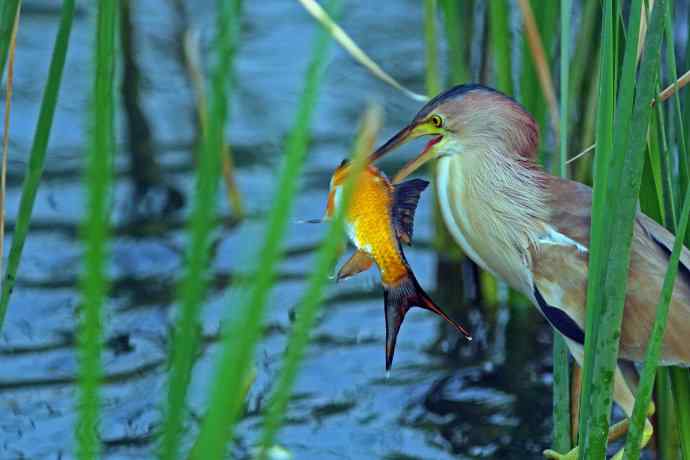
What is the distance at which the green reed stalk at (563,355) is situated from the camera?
5.90ft

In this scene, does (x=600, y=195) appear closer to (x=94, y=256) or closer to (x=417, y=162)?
(x=417, y=162)

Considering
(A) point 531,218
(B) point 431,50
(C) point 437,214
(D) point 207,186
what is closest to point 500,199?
(A) point 531,218

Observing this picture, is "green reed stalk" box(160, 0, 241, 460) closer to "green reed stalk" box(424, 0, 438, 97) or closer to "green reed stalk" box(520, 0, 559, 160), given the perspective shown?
"green reed stalk" box(520, 0, 559, 160)

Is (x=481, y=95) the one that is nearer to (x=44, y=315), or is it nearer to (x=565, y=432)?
(x=565, y=432)

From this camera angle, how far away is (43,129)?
157cm

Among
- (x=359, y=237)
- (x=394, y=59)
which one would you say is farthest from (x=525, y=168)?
(x=394, y=59)

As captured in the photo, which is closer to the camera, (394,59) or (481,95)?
(481,95)

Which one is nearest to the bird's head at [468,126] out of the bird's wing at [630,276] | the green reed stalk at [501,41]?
the bird's wing at [630,276]

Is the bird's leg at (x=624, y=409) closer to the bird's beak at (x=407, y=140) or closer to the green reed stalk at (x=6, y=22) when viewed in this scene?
the bird's beak at (x=407, y=140)

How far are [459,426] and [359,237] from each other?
3.20 ft

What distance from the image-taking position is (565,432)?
2002mm

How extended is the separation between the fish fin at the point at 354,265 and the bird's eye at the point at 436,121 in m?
0.37

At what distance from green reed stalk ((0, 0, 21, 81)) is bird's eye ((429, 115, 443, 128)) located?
0.84 m

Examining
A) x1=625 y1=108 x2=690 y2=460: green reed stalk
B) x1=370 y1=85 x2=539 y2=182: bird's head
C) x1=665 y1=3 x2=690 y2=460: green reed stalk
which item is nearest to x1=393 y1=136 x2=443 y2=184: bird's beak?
x1=370 y1=85 x2=539 y2=182: bird's head
